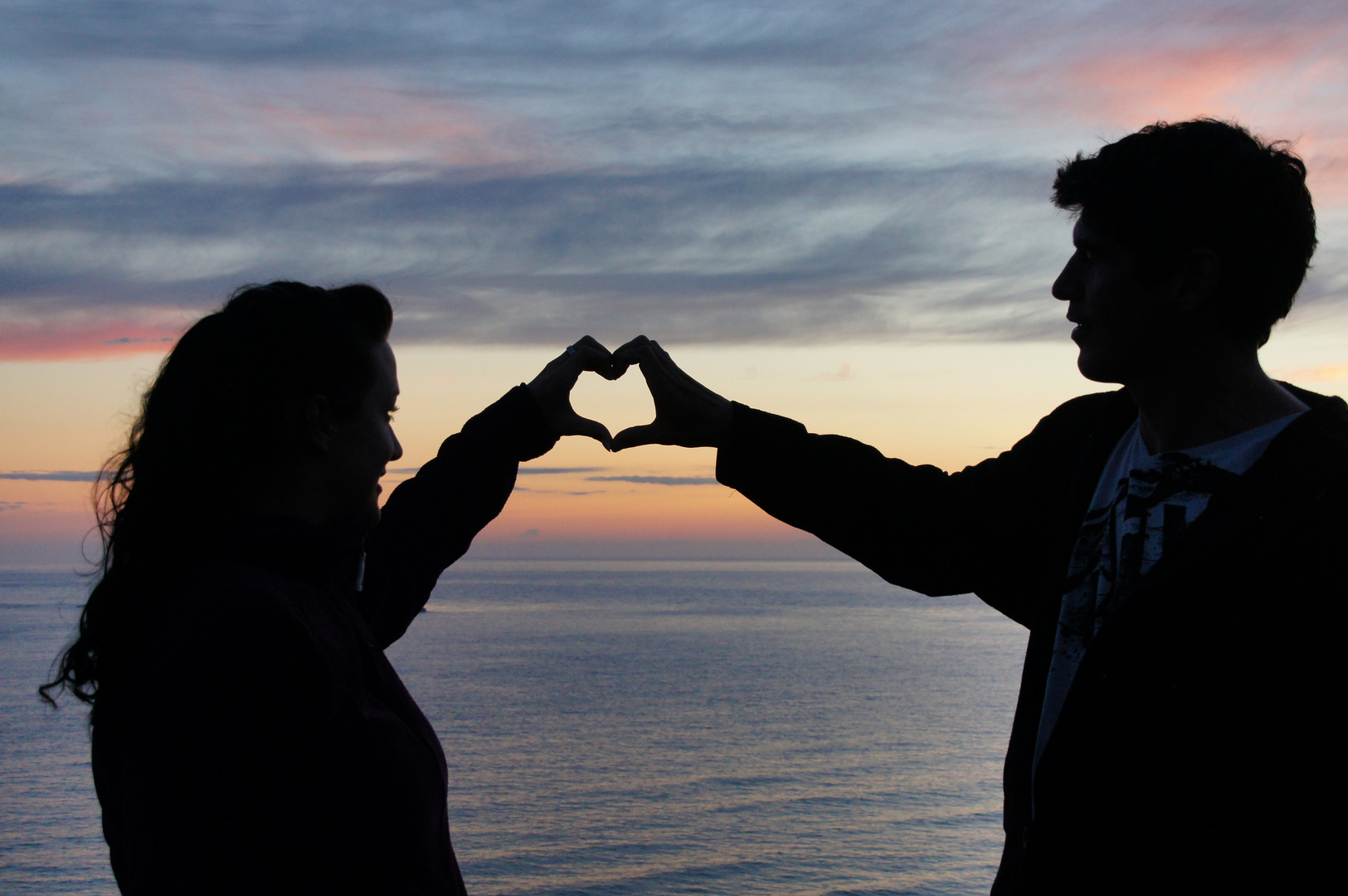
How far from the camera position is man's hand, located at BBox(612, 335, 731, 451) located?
3010 mm

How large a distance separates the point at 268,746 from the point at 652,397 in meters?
1.64

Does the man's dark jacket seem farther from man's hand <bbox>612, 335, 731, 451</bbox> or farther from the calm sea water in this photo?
the calm sea water

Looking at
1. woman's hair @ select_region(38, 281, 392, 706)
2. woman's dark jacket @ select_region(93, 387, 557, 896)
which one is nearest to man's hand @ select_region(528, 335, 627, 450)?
woman's hair @ select_region(38, 281, 392, 706)

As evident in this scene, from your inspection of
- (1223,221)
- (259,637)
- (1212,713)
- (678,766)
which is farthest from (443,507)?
(678,766)

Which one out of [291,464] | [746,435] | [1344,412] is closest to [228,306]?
[291,464]

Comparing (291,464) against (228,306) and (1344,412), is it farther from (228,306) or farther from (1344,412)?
(1344,412)

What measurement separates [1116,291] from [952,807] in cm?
3130

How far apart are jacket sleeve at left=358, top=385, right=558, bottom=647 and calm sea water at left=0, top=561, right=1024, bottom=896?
75.8ft

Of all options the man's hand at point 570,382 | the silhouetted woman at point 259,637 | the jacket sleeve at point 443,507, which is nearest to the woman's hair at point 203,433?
the silhouetted woman at point 259,637

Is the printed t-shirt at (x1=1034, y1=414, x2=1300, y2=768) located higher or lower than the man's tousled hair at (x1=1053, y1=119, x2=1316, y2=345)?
lower

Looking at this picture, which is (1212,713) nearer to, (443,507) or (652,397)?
(652,397)

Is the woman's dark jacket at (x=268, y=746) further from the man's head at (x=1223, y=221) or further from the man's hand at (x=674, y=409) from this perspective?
the man's head at (x=1223, y=221)

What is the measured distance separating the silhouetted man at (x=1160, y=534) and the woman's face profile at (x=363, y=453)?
1.06m

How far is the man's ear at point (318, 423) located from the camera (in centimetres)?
221
